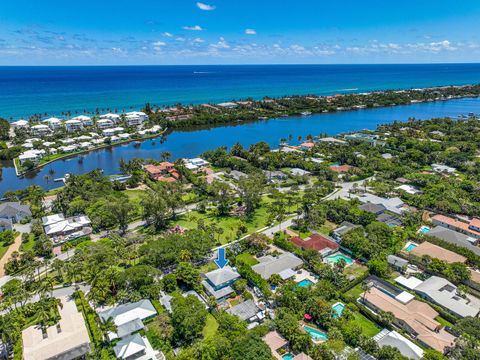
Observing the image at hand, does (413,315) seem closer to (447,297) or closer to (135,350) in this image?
(447,297)

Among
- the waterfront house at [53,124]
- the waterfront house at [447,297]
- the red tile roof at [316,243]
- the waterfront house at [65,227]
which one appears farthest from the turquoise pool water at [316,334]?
the waterfront house at [53,124]

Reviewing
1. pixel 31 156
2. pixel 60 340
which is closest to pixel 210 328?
pixel 60 340

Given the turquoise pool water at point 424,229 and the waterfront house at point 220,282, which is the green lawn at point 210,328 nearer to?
the waterfront house at point 220,282

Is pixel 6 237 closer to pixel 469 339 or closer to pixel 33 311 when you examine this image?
pixel 33 311

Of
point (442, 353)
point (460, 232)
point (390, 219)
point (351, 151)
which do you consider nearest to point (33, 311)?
point (442, 353)

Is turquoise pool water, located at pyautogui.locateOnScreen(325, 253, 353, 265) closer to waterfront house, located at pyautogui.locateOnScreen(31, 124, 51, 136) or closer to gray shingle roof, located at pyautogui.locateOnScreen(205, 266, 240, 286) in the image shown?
gray shingle roof, located at pyautogui.locateOnScreen(205, 266, 240, 286)

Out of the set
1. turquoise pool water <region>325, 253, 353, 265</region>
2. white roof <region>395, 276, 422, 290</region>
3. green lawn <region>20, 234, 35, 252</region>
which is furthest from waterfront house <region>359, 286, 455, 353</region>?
green lawn <region>20, 234, 35, 252</region>
